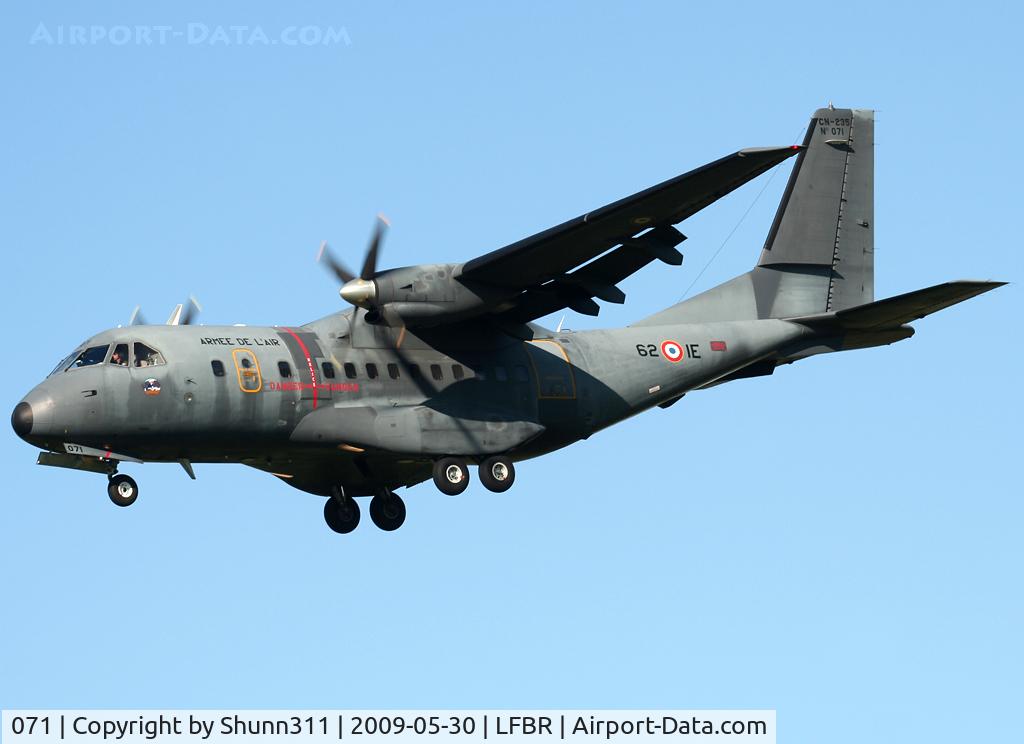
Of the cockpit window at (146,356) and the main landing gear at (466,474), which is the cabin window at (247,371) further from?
the main landing gear at (466,474)

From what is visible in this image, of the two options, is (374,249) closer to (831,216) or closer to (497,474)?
(497,474)

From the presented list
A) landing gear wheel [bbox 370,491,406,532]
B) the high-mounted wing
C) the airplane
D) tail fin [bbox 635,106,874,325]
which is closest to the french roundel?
the airplane

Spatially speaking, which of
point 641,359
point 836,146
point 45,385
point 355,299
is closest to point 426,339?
point 355,299

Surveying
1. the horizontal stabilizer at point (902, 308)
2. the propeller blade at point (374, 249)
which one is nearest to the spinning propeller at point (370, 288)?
the propeller blade at point (374, 249)

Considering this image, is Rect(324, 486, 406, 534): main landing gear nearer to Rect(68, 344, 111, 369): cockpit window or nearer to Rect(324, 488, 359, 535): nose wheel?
Rect(324, 488, 359, 535): nose wheel

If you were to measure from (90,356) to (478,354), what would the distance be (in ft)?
18.7

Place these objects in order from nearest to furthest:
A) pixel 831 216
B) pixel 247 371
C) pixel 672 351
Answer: pixel 247 371, pixel 672 351, pixel 831 216

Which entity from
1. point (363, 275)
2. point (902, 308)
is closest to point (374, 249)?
point (363, 275)

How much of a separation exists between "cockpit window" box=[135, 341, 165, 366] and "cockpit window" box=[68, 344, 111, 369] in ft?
1.36

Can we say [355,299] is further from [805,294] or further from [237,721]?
[805,294]

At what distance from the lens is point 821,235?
2973 cm

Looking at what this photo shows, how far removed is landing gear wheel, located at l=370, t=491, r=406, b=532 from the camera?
27266 mm

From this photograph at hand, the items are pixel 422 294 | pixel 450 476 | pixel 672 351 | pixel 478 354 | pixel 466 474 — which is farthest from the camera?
pixel 672 351

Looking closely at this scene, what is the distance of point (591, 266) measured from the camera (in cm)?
2583
